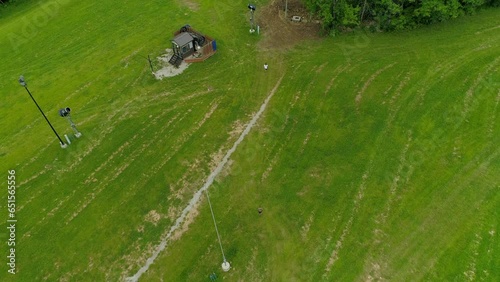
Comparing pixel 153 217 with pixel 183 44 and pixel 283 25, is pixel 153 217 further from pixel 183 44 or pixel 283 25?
pixel 283 25

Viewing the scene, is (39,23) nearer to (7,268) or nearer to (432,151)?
(7,268)

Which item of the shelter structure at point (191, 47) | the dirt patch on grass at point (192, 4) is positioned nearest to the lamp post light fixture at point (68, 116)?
the shelter structure at point (191, 47)

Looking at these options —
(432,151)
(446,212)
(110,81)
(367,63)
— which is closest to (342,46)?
(367,63)

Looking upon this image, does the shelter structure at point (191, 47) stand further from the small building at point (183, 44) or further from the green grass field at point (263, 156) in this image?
the green grass field at point (263, 156)

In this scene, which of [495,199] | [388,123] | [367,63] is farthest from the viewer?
[367,63]

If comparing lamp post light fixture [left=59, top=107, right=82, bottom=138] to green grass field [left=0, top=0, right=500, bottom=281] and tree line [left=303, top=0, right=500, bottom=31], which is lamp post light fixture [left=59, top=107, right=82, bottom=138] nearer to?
green grass field [left=0, top=0, right=500, bottom=281]

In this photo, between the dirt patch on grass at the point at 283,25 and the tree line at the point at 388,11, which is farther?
the dirt patch on grass at the point at 283,25
